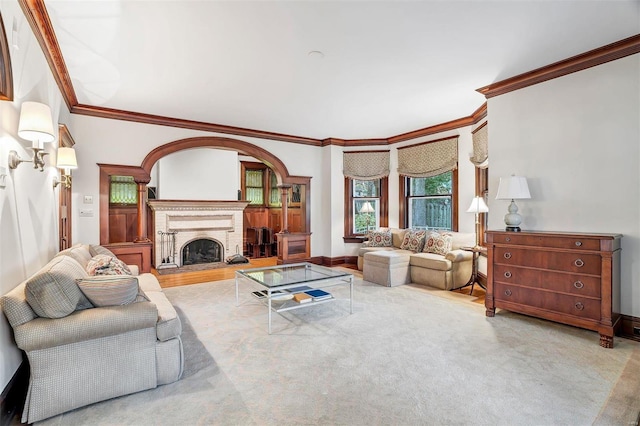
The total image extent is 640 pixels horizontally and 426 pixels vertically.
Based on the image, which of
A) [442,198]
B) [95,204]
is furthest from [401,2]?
[95,204]

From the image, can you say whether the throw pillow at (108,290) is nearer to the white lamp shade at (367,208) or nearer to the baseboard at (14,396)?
the baseboard at (14,396)

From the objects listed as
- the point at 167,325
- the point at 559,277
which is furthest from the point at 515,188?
the point at 167,325

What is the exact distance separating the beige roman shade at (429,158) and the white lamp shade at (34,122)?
5640 millimetres

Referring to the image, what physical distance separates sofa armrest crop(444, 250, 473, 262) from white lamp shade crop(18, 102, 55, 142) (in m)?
4.96

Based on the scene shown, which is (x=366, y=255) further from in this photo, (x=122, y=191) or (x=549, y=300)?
(x=122, y=191)

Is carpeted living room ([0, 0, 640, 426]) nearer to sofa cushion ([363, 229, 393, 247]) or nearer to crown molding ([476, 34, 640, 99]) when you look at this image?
crown molding ([476, 34, 640, 99])

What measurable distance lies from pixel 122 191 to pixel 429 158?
23.4 feet

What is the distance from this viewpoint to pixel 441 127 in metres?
6.04

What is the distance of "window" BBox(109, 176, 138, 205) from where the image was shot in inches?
308

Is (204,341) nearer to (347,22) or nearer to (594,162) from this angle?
(347,22)

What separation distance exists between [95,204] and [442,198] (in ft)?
19.5

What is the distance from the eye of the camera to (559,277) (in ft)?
10.6

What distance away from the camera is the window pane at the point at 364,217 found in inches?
289

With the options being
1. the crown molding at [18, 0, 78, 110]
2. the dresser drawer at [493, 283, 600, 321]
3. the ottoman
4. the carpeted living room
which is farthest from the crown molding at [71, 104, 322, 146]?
the dresser drawer at [493, 283, 600, 321]
